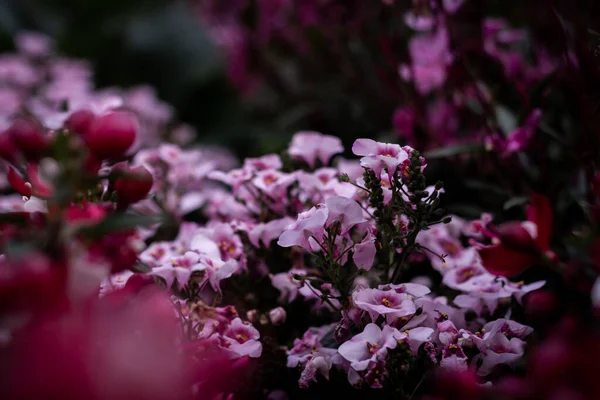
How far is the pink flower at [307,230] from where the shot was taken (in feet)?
1.58

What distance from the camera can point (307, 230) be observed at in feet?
1.65

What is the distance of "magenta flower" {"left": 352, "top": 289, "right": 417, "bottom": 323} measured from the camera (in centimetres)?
47

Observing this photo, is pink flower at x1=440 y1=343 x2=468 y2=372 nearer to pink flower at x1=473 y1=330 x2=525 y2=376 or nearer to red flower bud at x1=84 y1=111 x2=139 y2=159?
pink flower at x1=473 y1=330 x2=525 y2=376

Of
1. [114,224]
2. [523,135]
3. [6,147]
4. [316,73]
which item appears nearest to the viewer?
[114,224]

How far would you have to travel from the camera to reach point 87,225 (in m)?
0.36

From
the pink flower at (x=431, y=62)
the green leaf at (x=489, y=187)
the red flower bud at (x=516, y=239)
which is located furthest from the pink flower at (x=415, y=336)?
the pink flower at (x=431, y=62)

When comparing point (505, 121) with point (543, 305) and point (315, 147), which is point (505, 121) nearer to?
point (315, 147)

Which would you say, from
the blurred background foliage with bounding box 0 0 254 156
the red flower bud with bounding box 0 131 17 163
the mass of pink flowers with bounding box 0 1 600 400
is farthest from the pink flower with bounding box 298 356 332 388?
the blurred background foliage with bounding box 0 0 254 156

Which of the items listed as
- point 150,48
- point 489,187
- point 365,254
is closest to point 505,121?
point 489,187

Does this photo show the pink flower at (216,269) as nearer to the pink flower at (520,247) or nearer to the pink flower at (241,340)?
the pink flower at (241,340)

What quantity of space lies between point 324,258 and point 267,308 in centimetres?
15

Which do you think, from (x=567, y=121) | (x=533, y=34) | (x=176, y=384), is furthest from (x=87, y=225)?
(x=533, y=34)

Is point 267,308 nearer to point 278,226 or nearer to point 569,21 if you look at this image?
point 278,226

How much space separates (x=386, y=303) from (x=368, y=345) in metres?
0.04
